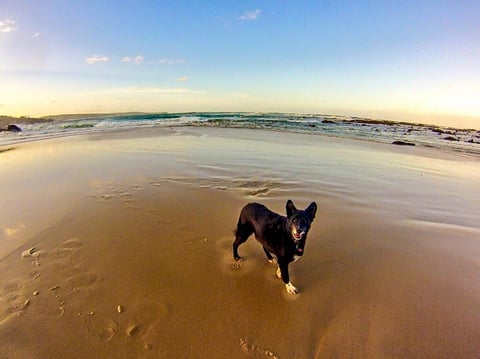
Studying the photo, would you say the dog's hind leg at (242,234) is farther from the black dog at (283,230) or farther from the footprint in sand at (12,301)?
the footprint in sand at (12,301)

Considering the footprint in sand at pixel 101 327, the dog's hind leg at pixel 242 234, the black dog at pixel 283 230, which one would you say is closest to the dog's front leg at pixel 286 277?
the black dog at pixel 283 230

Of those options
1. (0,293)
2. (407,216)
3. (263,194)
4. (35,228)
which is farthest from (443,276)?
(35,228)

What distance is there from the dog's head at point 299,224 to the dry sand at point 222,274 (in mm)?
892

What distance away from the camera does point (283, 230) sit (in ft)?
12.9

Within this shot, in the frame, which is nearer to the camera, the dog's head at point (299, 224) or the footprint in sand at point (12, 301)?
the footprint in sand at point (12, 301)

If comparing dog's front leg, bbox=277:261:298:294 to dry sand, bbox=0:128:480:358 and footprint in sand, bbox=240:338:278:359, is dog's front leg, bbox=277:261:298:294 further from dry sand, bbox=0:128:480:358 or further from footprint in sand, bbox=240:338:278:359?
footprint in sand, bbox=240:338:278:359

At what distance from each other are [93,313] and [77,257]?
1.51m

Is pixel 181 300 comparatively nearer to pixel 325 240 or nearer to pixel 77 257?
pixel 77 257

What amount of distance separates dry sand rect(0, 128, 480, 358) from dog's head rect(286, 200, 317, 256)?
0.89 metres

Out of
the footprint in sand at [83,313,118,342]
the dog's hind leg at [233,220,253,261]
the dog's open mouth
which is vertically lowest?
the footprint in sand at [83,313,118,342]

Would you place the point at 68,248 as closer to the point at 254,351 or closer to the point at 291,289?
the point at 254,351

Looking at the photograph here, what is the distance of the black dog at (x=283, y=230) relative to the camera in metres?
3.65

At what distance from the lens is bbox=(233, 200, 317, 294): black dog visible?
365 cm

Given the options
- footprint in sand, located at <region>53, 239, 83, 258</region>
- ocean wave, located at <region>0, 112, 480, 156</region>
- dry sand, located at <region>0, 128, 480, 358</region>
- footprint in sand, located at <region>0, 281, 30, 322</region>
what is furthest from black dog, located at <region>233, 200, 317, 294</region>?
ocean wave, located at <region>0, 112, 480, 156</region>
